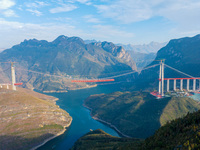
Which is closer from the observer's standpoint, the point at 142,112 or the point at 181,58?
the point at 142,112

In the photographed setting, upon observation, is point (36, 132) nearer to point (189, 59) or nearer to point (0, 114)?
point (0, 114)

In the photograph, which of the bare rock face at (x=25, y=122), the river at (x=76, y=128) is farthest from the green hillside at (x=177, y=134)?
the bare rock face at (x=25, y=122)

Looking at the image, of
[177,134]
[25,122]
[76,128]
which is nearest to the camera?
[177,134]

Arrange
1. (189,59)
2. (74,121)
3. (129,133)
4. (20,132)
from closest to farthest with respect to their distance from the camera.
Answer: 1. (20,132)
2. (129,133)
3. (74,121)
4. (189,59)

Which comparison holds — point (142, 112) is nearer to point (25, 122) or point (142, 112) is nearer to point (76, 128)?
point (76, 128)

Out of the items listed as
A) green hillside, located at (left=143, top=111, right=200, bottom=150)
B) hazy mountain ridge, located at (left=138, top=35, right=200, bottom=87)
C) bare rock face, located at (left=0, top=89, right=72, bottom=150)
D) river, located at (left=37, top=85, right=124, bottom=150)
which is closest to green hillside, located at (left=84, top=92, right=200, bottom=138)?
river, located at (left=37, top=85, right=124, bottom=150)

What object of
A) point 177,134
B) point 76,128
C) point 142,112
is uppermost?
point 177,134

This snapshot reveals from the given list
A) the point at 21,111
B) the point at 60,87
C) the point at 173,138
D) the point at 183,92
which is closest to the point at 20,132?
the point at 21,111

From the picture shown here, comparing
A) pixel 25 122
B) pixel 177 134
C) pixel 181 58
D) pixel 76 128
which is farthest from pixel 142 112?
pixel 181 58
